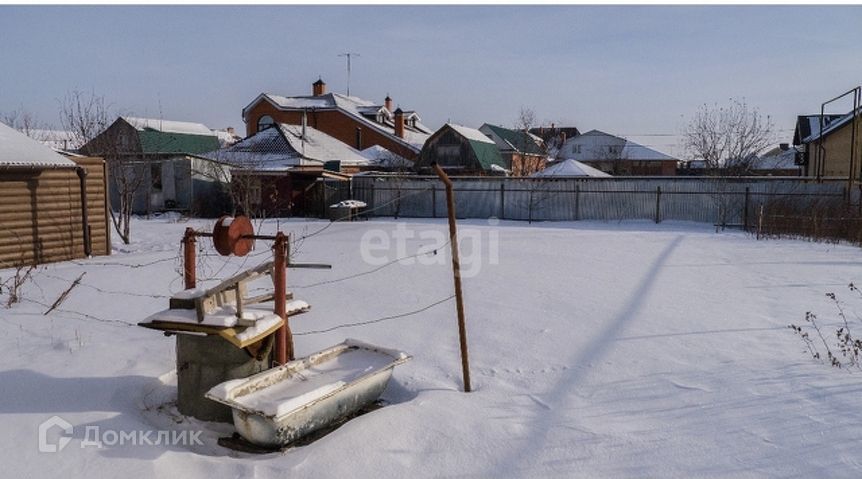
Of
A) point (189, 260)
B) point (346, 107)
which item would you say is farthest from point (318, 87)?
point (189, 260)

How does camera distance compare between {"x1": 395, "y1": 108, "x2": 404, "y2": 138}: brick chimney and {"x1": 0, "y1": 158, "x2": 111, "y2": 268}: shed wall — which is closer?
{"x1": 0, "y1": 158, "x2": 111, "y2": 268}: shed wall

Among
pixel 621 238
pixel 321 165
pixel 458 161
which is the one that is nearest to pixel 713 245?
pixel 621 238

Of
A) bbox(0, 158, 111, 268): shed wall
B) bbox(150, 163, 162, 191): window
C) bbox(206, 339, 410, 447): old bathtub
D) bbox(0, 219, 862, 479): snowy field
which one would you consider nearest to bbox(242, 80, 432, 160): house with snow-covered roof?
bbox(150, 163, 162, 191): window

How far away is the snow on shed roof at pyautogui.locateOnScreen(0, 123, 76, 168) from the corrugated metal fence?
1089 cm

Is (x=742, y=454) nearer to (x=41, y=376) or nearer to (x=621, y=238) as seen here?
(x=41, y=376)

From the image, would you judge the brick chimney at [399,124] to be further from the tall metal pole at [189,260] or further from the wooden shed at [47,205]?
the tall metal pole at [189,260]

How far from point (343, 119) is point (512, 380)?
1417 inches

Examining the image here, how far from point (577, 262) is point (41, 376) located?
8714 mm

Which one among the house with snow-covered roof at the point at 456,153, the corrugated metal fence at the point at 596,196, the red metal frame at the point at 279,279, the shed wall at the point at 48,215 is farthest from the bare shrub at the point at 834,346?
the house with snow-covered roof at the point at 456,153

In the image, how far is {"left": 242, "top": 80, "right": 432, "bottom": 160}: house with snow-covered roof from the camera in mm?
38875

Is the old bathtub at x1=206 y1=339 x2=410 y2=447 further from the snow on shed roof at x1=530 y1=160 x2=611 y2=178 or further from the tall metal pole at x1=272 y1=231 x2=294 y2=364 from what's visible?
the snow on shed roof at x1=530 y1=160 x2=611 y2=178

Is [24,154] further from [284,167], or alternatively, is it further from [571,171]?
[571,171]

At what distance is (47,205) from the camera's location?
11805 mm

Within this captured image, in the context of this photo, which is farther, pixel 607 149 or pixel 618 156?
pixel 607 149
